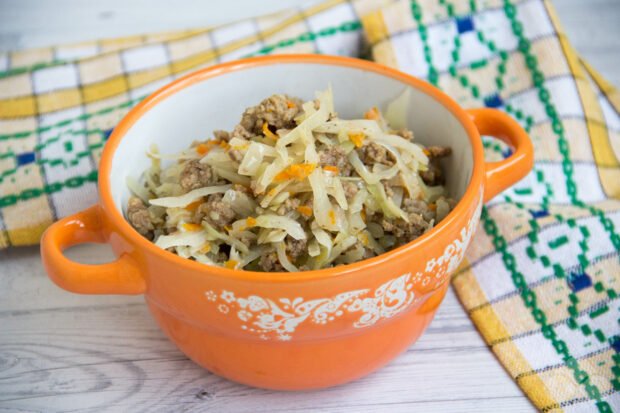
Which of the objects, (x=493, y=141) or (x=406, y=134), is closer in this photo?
(x=406, y=134)

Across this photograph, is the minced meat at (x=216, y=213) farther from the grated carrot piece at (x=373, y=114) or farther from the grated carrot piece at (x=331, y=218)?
the grated carrot piece at (x=373, y=114)

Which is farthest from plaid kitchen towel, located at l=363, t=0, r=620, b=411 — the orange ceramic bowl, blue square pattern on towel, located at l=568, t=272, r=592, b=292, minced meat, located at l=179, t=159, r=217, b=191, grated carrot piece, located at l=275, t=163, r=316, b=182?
minced meat, located at l=179, t=159, r=217, b=191

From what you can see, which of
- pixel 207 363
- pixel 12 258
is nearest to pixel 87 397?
pixel 207 363

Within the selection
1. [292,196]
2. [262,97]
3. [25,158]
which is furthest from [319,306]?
[25,158]

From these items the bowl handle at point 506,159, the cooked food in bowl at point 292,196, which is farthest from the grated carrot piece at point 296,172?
the bowl handle at point 506,159

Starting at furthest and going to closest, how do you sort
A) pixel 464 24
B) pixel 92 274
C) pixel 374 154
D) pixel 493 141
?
pixel 464 24
pixel 493 141
pixel 374 154
pixel 92 274

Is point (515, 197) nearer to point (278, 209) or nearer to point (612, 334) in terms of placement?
point (612, 334)

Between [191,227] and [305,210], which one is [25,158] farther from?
[305,210]

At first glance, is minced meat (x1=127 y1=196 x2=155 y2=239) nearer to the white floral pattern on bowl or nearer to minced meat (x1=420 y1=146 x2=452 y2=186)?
the white floral pattern on bowl
